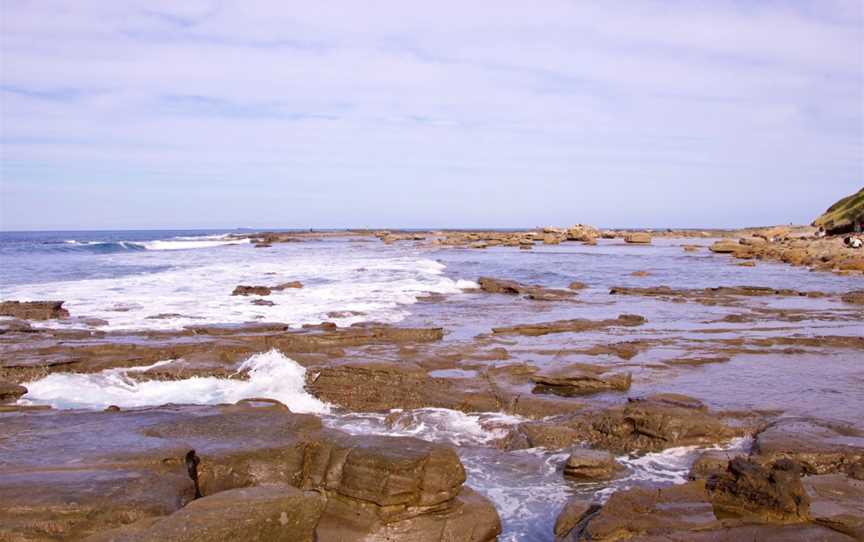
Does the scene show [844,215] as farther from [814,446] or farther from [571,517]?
[571,517]

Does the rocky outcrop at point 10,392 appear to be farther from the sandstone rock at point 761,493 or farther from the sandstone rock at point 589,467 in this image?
the sandstone rock at point 761,493

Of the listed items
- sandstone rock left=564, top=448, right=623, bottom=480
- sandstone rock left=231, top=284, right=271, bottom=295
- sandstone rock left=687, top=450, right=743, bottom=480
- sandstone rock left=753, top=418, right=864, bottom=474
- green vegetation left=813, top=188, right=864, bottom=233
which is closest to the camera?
sandstone rock left=687, top=450, right=743, bottom=480

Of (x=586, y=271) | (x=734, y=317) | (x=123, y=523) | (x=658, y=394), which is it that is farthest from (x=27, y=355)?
(x=586, y=271)

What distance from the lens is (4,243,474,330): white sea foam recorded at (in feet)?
64.2

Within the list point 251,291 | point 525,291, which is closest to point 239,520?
point 251,291

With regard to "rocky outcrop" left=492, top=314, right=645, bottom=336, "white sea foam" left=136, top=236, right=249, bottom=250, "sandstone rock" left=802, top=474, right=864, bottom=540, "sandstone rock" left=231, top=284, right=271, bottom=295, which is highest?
"white sea foam" left=136, top=236, right=249, bottom=250

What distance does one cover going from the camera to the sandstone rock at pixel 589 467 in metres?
8.02

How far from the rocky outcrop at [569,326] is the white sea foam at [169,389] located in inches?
269

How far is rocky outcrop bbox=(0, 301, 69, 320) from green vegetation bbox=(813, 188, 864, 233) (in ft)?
174

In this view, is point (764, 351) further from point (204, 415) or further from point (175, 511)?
point (175, 511)

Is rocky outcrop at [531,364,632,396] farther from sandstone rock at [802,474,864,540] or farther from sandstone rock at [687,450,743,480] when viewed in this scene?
sandstone rock at [802,474,864,540]

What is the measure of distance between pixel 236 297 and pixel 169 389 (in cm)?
1259

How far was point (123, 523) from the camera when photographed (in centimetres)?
547

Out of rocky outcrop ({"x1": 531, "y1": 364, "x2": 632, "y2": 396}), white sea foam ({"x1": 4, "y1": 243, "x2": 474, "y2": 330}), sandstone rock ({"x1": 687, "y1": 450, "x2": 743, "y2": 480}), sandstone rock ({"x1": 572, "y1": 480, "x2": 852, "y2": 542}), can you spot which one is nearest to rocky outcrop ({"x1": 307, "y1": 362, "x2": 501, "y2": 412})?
rocky outcrop ({"x1": 531, "y1": 364, "x2": 632, "y2": 396})
